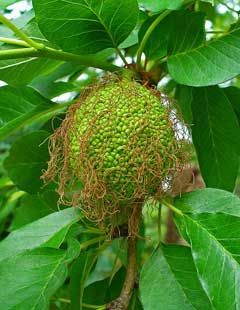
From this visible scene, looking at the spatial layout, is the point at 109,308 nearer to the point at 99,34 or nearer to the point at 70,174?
the point at 70,174

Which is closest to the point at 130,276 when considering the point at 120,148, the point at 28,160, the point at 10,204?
the point at 120,148

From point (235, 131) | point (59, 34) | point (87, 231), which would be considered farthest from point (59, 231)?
point (235, 131)

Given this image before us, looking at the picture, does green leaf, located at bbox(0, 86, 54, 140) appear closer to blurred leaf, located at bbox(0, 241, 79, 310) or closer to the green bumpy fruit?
the green bumpy fruit

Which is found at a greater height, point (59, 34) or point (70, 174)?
point (59, 34)

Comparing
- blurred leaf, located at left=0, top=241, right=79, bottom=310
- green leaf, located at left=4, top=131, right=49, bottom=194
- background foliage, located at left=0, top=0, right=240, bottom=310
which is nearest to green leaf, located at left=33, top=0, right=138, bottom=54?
background foliage, located at left=0, top=0, right=240, bottom=310

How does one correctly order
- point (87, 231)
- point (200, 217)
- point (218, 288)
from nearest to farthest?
1. point (218, 288)
2. point (200, 217)
3. point (87, 231)

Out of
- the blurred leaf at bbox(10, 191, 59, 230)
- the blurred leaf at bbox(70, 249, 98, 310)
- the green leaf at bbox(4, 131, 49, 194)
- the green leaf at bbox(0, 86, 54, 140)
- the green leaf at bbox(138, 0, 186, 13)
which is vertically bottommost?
the blurred leaf at bbox(70, 249, 98, 310)
